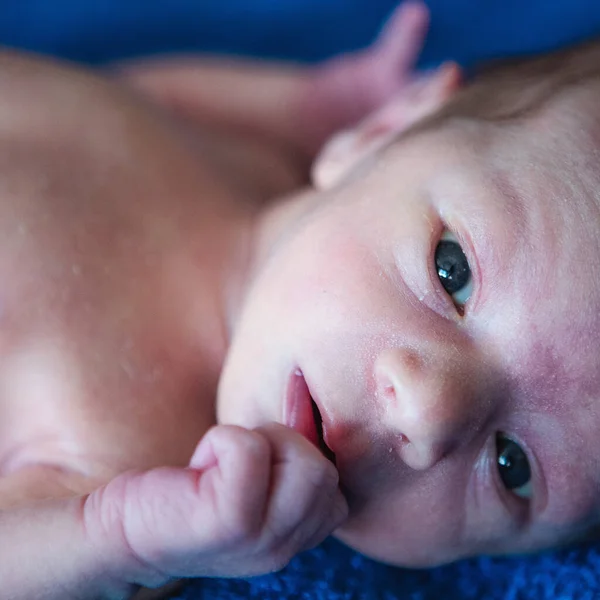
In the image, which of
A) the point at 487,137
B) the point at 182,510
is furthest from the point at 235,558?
the point at 487,137

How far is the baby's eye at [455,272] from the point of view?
38.0 inches

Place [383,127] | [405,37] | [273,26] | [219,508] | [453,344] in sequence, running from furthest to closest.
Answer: [273,26] < [405,37] < [383,127] < [453,344] < [219,508]

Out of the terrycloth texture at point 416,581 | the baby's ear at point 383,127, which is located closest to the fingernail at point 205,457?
the terrycloth texture at point 416,581

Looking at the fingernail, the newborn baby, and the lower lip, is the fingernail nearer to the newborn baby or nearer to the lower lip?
the newborn baby

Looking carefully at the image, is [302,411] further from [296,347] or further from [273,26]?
[273,26]

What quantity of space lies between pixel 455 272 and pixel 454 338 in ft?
0.27

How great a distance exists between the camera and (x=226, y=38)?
1.91m

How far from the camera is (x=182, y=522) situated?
806 millimetres

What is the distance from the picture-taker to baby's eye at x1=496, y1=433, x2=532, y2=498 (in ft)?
3.29

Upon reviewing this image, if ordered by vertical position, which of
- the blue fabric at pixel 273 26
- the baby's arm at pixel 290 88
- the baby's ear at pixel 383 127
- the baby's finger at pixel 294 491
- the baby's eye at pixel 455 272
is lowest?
the baby's finger at pixel 294 491

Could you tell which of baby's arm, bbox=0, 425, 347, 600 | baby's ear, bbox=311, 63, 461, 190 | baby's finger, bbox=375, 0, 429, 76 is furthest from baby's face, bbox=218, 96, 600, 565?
baby's finger, bbox=375, 0, 429, 76


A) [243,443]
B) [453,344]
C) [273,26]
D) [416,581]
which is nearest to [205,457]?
[243,443]

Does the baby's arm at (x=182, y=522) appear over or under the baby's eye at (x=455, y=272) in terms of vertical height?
under

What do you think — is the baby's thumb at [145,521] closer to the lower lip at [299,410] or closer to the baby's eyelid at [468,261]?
the lower lip at [299,410]
